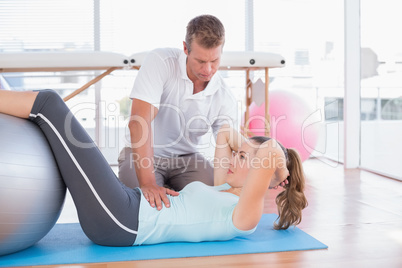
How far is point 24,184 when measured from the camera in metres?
1.38

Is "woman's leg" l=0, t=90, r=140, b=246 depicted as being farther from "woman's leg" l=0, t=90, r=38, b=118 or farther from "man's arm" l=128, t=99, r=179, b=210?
"man's arm" l=128, t=99, r=179, b=210

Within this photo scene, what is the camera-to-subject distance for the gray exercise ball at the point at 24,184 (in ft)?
4.44

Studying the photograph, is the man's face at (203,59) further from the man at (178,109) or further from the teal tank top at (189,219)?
the teal tank top at (189,219)

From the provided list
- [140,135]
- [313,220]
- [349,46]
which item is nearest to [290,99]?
[349,46]

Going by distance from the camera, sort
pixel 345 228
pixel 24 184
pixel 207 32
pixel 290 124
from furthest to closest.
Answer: pixel 290 124 < pixel 345 228 < pixel 207 32 < pixel 24 184

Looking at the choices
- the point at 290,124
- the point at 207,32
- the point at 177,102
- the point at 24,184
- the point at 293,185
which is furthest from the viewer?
the point at 290,124

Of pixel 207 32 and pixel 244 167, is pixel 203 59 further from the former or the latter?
pixel 244 167

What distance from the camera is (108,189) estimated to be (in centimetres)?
150

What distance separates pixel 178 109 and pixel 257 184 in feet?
2.76

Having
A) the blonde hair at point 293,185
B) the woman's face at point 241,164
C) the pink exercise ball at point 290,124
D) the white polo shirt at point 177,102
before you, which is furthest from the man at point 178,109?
the pink exercise ball at point 290,124

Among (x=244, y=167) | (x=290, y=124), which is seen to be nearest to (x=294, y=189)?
(x=244, y=167)

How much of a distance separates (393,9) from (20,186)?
10.3 ft

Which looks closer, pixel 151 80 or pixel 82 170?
pixel 82 170

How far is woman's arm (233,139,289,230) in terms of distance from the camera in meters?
1.41
